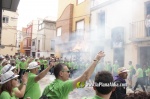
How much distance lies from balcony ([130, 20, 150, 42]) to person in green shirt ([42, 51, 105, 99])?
10030 mm

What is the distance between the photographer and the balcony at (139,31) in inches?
490

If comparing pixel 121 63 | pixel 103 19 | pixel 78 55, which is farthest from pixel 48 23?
pixel 121 63

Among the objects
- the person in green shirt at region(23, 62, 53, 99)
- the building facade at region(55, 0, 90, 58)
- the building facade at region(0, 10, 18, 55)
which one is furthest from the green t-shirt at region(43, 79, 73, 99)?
the building facade at region(0, 10, 18, 55)

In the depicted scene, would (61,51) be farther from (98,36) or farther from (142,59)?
(142,59)

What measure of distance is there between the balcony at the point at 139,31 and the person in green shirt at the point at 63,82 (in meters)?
10.0

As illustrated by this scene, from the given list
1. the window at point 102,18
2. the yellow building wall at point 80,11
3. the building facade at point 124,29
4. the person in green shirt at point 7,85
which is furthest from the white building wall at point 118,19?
the person in green shirt at point 7,85

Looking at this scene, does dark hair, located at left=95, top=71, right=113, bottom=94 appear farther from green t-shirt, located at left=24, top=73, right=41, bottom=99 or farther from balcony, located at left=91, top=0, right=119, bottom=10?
balcony, located at left=91, top=0, right=119, bottom=10

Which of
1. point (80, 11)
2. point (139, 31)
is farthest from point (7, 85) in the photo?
point (80, 11)

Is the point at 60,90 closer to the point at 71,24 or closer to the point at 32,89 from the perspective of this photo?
the point at 32,89

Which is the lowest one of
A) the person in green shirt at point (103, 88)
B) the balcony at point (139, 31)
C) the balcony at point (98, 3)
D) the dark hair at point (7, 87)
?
the dark hair at point (7, 87)

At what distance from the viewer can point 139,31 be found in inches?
511

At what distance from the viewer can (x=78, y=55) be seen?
2023 cm

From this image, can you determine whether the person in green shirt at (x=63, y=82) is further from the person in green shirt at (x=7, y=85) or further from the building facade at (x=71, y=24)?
the building facade at (x=71, y=24)

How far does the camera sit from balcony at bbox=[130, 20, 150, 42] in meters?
12.4
